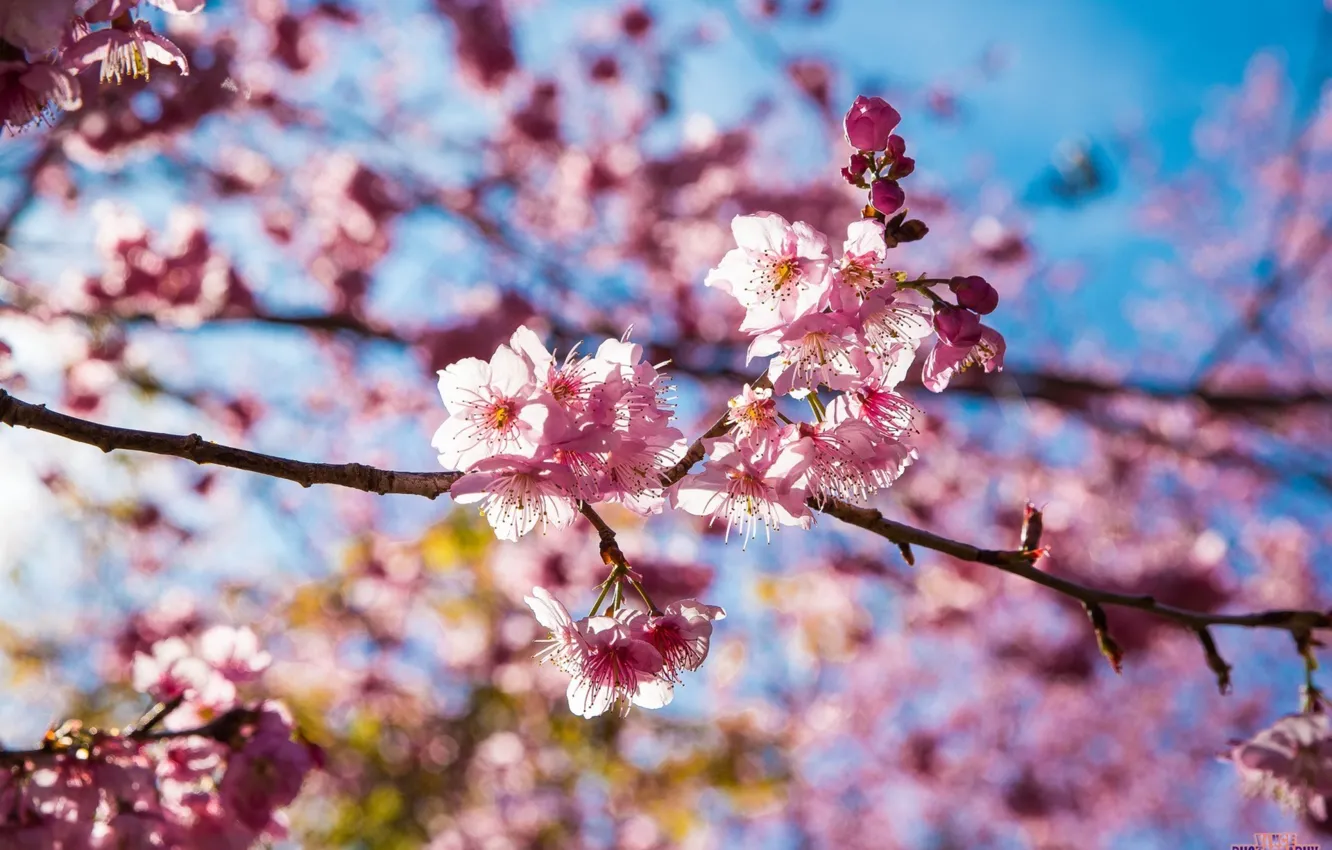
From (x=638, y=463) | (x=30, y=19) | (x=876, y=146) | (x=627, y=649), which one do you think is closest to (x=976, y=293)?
(x=876, y=146)

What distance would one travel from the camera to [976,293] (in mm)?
1524

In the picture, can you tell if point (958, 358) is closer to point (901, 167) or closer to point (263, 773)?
point (901, 167)

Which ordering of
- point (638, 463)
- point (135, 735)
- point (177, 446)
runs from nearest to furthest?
point (177, 446)
point (638, 463)
point (135, 735)

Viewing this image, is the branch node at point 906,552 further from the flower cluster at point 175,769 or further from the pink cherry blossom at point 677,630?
the flower cluster at point 175,769

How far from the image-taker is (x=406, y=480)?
4.88ft

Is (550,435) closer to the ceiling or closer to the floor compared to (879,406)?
closer to the floor

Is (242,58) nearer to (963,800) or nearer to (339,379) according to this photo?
(339,379)

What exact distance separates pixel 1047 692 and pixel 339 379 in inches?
336

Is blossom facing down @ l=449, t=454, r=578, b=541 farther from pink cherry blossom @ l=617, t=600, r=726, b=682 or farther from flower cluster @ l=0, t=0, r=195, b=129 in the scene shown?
flower cluster @ l=0, t=0, r=195, b=129

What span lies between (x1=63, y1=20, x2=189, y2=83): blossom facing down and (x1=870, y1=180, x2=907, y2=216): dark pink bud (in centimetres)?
124

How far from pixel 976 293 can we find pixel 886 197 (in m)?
0.21

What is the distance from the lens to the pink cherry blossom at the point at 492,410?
4.83 ft

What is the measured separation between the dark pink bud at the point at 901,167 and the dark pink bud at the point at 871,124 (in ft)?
0.11

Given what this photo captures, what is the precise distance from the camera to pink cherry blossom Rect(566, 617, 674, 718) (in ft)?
5.22
